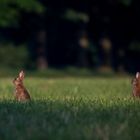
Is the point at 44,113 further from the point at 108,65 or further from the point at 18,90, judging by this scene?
the point at 108,65

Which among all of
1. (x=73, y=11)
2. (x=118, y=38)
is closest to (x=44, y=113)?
(x=73, y=11)

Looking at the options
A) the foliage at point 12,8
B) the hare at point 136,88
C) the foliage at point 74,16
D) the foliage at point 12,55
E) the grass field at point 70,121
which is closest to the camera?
the grass field at point 70,121

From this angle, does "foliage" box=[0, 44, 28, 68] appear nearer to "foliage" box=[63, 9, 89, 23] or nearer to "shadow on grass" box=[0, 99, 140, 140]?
"foliage" box=[63, 9, 89, 23]

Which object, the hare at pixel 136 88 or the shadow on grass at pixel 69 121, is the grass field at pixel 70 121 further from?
the hare at pixel 136 88

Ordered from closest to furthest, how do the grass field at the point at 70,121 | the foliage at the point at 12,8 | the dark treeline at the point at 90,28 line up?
the grass field at the point at 70,121 → the foliage at the point at 12,8 → the dark treeline at the point at 90,28

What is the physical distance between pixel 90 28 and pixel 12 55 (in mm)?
6840

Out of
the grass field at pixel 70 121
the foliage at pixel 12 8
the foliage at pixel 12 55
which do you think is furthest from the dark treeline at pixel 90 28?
the grass field at pixel 70 121

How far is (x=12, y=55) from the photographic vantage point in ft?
198

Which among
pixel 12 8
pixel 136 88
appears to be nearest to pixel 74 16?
pixel 12 8

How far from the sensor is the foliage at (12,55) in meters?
60.2

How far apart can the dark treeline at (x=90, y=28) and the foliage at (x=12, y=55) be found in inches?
24.4

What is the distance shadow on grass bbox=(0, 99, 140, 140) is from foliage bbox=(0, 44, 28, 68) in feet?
151

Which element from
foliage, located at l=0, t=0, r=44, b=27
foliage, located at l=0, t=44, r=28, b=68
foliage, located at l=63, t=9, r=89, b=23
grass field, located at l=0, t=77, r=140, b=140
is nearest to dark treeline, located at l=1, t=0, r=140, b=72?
foliage, located at l=63, t=9, r=89, b=23

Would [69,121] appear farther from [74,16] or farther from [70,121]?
[74,16]
